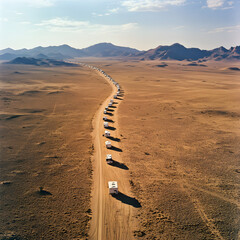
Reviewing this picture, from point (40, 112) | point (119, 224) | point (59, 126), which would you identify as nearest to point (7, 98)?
point (40, 112)

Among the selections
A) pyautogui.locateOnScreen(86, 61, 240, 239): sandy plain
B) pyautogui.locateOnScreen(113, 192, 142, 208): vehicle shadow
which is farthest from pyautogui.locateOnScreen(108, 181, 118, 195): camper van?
pyautogui.locateOnScreen(86, 61, 240, 239): sandy plain

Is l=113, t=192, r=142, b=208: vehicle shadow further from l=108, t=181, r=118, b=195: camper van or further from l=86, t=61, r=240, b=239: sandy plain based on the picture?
l=86, t=61, r=240, b=239: sandy plain

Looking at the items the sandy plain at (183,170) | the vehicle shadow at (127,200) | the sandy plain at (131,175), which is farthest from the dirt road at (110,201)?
the sandy plain at (183,170)

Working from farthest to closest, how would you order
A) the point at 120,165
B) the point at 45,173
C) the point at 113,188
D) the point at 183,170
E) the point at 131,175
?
the point at 120,165 → the point at 183,170 → the point at 131,175 → the point at 45,173 → the point at 113,188

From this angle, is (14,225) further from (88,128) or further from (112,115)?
(112,115)

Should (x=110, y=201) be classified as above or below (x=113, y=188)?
below

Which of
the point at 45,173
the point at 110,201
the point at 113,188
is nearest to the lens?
the point at 110,201

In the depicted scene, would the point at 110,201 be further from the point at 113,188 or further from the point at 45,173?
the point at 45,173

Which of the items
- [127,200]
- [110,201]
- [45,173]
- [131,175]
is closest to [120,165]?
[131,175]
